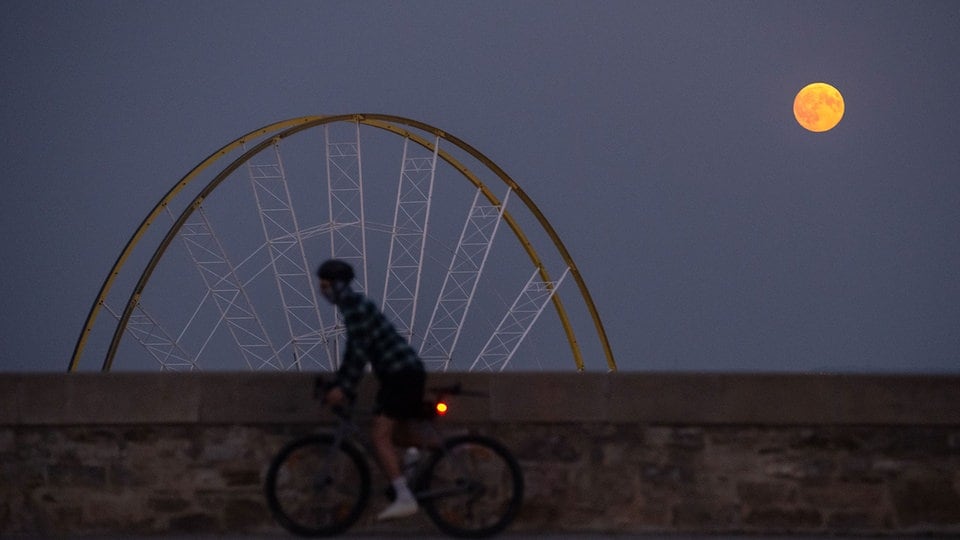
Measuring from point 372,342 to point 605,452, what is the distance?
187 cm

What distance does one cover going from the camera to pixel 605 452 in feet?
27.0

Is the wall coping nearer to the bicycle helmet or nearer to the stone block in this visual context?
the stone block

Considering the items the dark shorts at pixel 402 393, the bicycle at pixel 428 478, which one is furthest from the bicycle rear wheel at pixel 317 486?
the dark shorts at pixel 402 393

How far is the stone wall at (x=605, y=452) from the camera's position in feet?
26.9

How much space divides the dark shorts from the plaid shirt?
0.04m

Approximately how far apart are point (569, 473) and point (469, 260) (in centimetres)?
2420

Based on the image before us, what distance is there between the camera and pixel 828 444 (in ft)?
27.1

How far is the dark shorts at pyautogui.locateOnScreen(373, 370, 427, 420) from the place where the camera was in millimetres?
7406

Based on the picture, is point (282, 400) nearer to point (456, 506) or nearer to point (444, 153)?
point (456, 506)

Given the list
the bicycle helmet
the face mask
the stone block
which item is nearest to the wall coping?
the stone block

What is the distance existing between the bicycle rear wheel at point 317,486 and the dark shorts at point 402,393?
50cm

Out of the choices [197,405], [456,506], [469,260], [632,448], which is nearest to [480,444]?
[456,506]

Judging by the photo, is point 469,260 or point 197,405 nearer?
point 197,405

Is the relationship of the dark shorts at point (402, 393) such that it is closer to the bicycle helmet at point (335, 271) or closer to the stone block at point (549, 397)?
the bicycle helmet at point (335, 271)
